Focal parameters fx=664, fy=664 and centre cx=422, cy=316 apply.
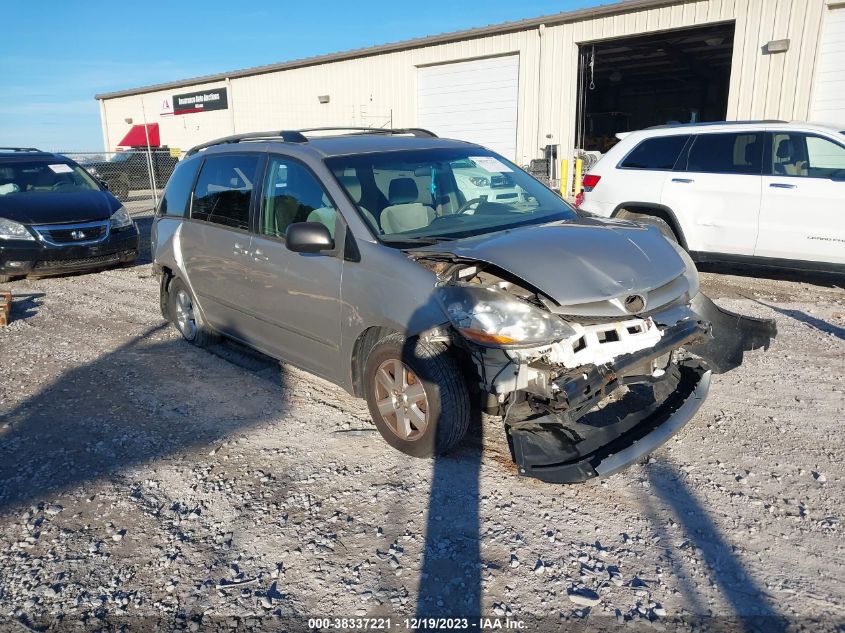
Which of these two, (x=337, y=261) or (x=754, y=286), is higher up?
(x=337, y=261)

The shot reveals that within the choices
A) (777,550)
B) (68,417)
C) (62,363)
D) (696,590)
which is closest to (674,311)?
(777,550)

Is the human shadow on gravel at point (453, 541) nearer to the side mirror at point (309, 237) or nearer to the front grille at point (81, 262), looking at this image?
the side mirror at point (309, 237)

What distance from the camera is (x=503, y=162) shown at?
514 cm

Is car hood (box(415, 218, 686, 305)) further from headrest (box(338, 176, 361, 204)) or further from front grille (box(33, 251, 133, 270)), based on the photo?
front grille (box(33, 251, 133, 270))

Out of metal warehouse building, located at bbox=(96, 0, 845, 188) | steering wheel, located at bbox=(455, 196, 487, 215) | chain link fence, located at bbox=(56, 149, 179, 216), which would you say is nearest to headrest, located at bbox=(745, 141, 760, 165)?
steering wheel, located at bbox=(455, 196, 487, 215)

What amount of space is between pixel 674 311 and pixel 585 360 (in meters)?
0.77

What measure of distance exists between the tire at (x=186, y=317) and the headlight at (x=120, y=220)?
14.3ft

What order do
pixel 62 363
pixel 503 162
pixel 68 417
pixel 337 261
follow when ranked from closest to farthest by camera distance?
1. pixel 337 261
2. pixel 68 417
3. pixel 503 162
4. pixel 62 363

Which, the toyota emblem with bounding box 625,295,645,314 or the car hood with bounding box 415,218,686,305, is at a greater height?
the car hood with bounding box 415,218,686,305

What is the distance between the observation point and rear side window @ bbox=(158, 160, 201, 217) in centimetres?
586

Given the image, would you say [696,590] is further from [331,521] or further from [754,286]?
[754,286]

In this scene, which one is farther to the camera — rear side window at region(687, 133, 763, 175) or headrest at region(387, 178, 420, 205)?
rear side window at region(687, 133, 763, 175)

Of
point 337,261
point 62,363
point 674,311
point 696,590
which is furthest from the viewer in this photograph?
point 62,363

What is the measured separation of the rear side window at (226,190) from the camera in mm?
4980
